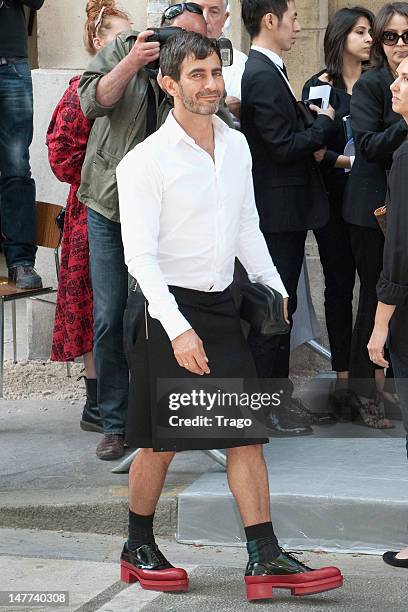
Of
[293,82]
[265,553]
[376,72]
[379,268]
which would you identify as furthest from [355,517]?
[293,82]

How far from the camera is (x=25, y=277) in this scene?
680 centimetres

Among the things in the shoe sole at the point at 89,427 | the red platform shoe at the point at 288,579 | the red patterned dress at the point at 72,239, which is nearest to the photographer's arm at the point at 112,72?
the red patterned dress at the point at 72,239

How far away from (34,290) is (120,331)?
1058mm

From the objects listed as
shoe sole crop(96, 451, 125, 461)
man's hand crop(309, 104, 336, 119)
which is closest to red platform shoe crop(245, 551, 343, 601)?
shoe sole crop(96, 451, 125, 461)

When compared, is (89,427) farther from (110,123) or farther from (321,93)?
(321,93)

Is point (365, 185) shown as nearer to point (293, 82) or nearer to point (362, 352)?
point (362, 352)

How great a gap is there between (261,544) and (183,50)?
1656 mm

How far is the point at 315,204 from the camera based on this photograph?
609 centimetres

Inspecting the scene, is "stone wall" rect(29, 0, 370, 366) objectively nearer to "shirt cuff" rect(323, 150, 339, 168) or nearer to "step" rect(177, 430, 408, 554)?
"shirt cuff" rect(323, 150, 339, 168)

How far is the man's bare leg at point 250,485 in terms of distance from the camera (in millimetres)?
4391

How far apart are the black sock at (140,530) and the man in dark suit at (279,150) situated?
1558mm

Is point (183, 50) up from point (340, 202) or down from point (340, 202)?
up

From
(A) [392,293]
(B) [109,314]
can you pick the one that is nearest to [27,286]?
(B) [109,314]

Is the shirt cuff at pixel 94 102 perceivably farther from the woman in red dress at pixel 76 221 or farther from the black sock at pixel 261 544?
the black sock at pixel 261 544
